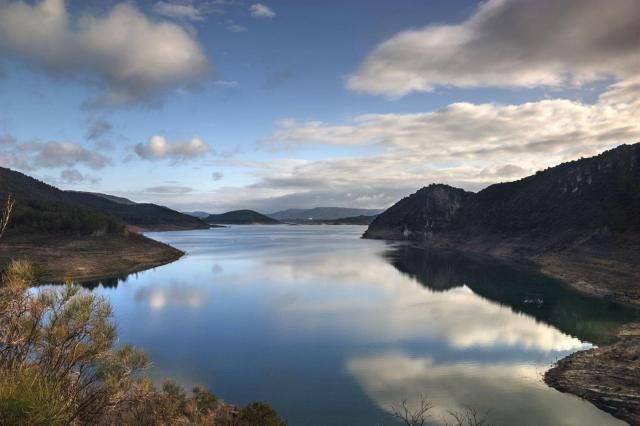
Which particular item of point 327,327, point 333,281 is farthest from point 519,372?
point 333,281

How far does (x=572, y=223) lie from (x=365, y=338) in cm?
7444

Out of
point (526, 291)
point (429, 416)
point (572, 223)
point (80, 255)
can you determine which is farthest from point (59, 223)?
point (572, 223)

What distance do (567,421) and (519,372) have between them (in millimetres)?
7062

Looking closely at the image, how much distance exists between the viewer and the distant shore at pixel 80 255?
67.6 m

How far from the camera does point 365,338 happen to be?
117ft

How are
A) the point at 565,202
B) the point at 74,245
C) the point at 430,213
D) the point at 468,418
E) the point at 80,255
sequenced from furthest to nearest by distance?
1. the point at 430,213
2. the point at 565,202
3. the point at 74,245
4. the point at 80,255
5. the point at 468,418

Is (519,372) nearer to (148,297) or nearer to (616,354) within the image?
(616,354)

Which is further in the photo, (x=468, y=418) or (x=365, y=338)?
(x=365, y=338)

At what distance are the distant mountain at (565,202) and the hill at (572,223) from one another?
22cm

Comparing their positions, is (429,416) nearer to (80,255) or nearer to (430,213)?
(80,255)

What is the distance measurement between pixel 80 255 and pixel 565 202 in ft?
354

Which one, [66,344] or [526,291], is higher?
[66,344]

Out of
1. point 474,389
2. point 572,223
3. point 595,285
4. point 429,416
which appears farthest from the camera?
point 572,223

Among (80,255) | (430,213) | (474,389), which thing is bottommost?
(474,389)
